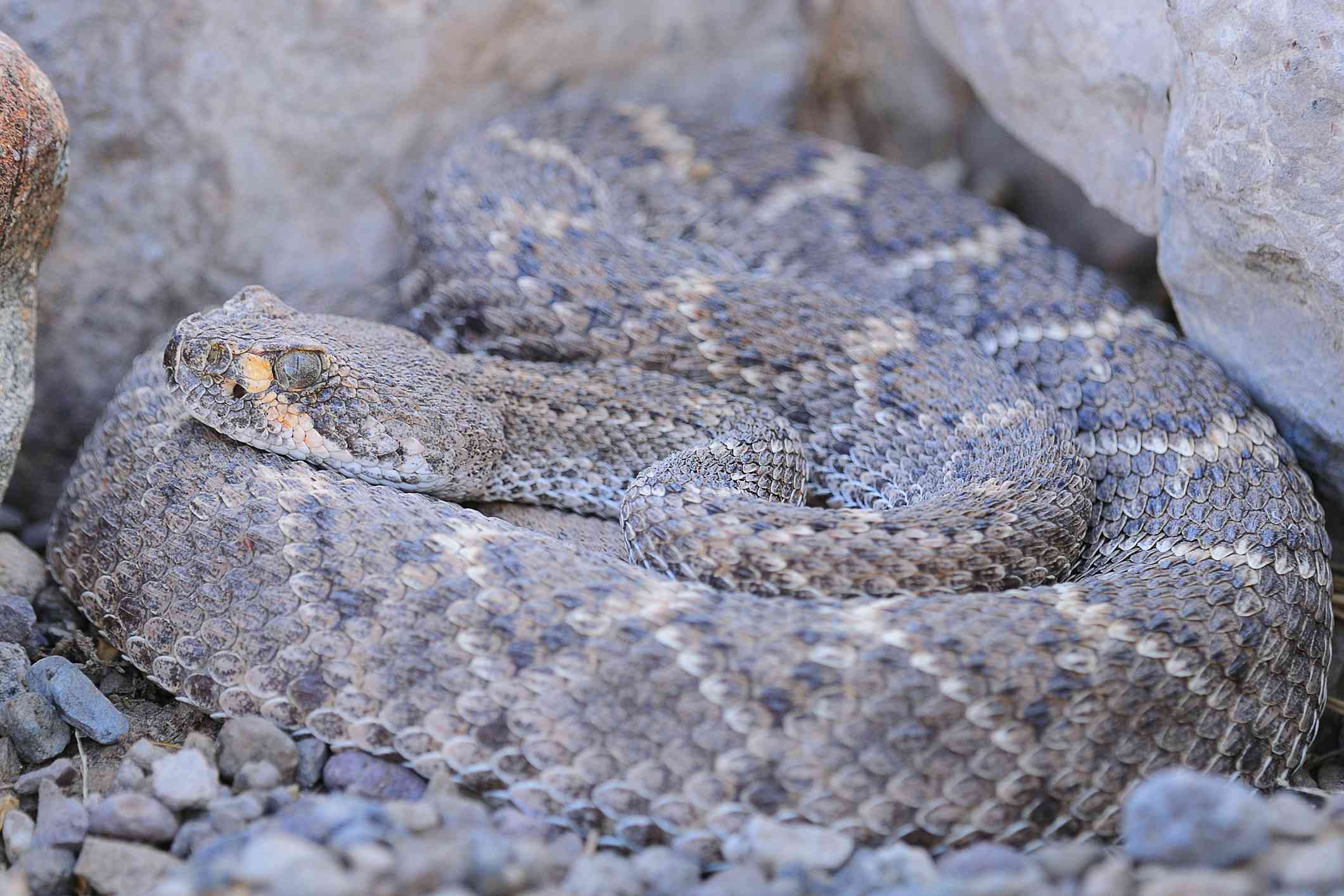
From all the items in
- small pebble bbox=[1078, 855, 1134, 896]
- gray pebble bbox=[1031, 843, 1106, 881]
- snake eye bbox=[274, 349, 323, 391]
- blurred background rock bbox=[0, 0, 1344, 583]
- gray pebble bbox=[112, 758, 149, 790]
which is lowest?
gray pebble bbox=[112, 758, 149, 790]

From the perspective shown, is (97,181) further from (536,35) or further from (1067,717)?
(1067,717)

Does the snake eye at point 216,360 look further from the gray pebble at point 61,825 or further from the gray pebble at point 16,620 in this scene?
the gray pebble at point 61,825

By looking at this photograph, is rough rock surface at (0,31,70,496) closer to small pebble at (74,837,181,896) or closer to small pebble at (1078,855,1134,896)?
small pebble at (74,837,181,896)

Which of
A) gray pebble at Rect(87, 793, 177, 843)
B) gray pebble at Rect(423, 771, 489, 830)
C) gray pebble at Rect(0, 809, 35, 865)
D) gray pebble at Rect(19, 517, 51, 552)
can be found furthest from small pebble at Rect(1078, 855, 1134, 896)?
gray pebble at Rect(19, 517, 51, 552)

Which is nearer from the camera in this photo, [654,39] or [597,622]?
[597,622]

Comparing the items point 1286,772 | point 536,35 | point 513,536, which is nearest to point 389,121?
point 536,35
